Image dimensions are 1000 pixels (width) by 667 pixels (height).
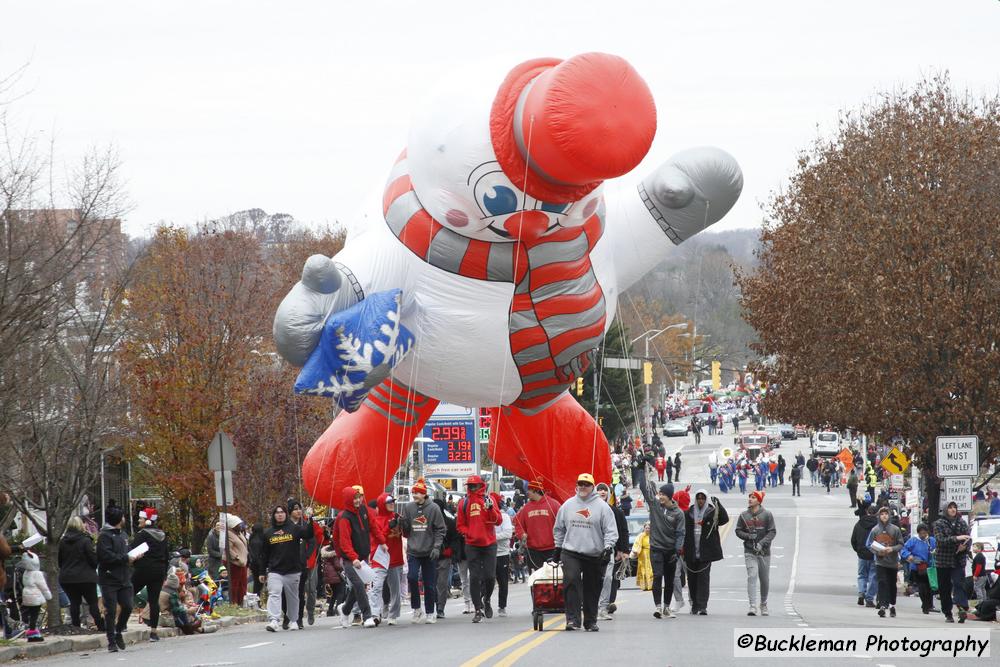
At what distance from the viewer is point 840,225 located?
91.7ft

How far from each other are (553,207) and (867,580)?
1019 cm

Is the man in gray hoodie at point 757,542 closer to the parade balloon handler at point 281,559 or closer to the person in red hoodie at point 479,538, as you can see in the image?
the person in red hoodie at point 479,538

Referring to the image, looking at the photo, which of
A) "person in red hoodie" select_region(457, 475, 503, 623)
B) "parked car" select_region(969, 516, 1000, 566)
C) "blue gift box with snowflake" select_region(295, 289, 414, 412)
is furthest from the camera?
"parked car" select_region(969, 516, 1000, 566)

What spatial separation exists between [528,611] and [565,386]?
3607 mm

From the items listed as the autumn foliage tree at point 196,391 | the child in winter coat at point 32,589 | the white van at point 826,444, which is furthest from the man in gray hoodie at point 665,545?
the white van at point 826,444

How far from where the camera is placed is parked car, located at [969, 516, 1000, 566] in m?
22.6

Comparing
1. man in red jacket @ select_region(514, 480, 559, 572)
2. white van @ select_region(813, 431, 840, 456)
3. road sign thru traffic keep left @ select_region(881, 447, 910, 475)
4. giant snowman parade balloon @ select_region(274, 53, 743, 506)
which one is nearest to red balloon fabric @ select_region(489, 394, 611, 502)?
giant snowman parade balloon @ select_region(274, 53, 743, 506)

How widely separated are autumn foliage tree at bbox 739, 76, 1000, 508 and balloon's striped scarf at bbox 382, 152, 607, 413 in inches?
528

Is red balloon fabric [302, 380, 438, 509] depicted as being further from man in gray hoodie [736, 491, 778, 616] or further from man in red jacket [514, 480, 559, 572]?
man in gray hoodie [736, 491, 778, 616]

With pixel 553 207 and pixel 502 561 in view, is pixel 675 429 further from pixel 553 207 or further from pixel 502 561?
pixel 553 207

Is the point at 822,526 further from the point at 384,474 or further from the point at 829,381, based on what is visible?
the point at 384,474

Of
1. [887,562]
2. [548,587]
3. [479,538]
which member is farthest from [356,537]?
[887,562]

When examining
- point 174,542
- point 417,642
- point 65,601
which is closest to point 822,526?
point 174,542

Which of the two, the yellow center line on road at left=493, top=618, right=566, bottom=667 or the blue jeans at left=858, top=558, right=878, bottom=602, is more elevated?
the yellow center line on road at left=493, top=618, right=566, bottom=667
